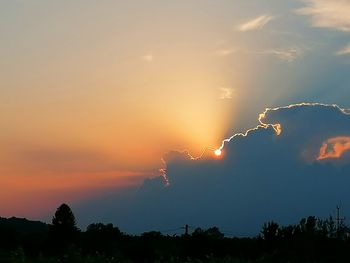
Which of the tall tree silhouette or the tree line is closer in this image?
the tree line

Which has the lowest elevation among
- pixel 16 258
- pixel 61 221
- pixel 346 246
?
pixel 16 258

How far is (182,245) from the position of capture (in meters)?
76.9

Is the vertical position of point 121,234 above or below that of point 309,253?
above

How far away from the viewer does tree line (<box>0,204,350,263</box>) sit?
Answer: 3735 centimetres

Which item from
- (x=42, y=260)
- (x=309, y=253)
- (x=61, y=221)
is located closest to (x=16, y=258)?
(x=42, y=260)

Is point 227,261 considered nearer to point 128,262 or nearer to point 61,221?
point 128,262

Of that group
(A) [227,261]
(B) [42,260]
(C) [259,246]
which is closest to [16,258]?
(B) [42,260]

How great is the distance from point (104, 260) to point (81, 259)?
2.70 ft

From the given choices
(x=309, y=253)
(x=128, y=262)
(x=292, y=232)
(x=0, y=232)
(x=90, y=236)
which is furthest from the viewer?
(x=90, y=236)

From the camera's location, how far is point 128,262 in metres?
26.3

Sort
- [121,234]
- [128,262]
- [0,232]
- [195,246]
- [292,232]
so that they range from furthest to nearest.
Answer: [121,234], [0,232], [292,232], [195,246], [128,262]

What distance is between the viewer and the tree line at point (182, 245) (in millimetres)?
37353

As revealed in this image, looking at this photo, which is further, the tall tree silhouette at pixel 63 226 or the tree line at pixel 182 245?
the tall tree silhouette at pixel 63 226

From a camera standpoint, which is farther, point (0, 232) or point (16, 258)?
point (0, 232)
